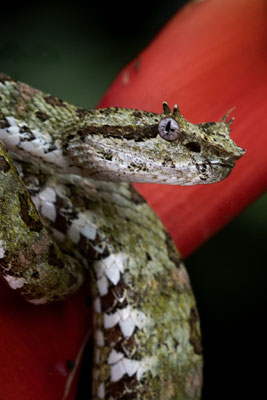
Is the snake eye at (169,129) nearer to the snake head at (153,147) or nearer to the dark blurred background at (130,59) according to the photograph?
the snake head at (153,147)

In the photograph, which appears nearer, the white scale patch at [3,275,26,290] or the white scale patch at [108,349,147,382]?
the white scale patch at [3,275,26,290]

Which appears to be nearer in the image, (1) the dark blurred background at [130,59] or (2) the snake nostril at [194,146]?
(2) the snake nostril at [194,146]

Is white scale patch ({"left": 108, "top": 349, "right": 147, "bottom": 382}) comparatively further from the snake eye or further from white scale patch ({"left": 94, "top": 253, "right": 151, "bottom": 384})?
the snake eye

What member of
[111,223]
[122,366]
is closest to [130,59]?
[111,223]

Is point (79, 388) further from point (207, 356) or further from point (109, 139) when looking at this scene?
point (109, 139)

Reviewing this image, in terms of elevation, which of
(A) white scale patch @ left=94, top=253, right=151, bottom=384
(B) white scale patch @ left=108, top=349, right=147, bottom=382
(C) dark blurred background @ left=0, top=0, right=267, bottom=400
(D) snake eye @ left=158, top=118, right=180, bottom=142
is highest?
(D) snake eye @ left=158, top=118, right=180, bottom=142

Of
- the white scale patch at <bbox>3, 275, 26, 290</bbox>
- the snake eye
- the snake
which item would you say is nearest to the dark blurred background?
the snake

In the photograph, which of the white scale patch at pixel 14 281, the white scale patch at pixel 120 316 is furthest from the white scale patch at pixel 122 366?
Result: the white scale patch at pixel 14 281

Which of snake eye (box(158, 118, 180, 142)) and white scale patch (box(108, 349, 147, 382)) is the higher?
snake eye (box(158, 118, 180, 142))
